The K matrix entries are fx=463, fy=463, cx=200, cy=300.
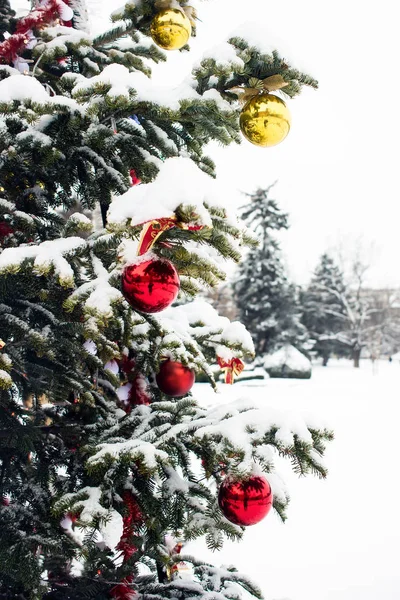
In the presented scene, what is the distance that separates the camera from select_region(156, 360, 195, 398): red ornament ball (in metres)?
2.39

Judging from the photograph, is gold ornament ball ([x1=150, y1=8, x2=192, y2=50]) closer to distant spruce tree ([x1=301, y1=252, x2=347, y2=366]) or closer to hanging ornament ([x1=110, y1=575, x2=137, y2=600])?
hanging ornament ([x1=110, y1=575, x2=137, y2=600])

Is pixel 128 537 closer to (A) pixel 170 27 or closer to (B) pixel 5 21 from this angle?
(A) pixel 170 27

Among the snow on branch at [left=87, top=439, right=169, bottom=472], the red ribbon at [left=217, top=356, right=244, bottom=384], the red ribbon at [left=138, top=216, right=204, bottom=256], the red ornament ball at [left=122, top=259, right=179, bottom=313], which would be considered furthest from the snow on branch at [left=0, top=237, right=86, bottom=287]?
the red ribbon at [left=217, top=356, right=244, bottom=384]

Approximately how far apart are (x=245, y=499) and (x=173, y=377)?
3.11ft

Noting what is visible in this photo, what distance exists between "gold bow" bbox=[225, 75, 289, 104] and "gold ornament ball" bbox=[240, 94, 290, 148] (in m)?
0.03

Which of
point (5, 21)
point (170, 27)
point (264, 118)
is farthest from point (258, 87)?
point (5, 21)

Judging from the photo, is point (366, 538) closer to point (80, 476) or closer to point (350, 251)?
point (80, 476)

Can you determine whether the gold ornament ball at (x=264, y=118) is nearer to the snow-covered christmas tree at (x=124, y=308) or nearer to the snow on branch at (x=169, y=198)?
the snow-covered christmas tree at (x=124, y=308)

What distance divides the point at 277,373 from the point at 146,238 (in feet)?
65.9

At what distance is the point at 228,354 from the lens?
265 centimetres

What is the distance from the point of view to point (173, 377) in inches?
94.2

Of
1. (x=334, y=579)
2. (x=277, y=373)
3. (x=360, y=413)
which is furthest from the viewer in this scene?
(x=277, y=373)

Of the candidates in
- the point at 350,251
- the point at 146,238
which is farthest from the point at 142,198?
the point at 350,251

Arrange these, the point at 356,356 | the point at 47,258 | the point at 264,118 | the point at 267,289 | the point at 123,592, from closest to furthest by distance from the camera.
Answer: the point at 47,258, the point at 264,118, the point at 123,592, the point at 267,289, the point at 356,356
